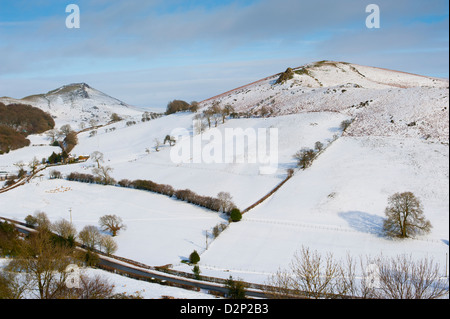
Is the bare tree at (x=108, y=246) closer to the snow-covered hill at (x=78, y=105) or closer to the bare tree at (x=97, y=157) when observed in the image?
the bare tree at (x=97, y=157)

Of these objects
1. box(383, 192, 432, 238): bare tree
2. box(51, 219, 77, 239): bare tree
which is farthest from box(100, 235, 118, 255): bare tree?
box(383, 192, 432, 238): bare tree

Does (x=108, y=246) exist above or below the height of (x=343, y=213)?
below

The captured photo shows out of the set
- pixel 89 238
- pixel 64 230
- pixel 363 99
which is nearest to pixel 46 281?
pixel 89 238

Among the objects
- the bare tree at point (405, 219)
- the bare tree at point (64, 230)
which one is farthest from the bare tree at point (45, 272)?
the bare tree at point (405, 219)

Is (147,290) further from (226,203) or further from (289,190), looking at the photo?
(289,190)

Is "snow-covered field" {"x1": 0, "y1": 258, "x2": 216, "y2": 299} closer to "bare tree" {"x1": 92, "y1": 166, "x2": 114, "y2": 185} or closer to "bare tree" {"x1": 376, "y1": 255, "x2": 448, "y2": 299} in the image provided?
"bare tree" {"x1": 376, "y1": 255, "x2": 448, "y2": 299}
